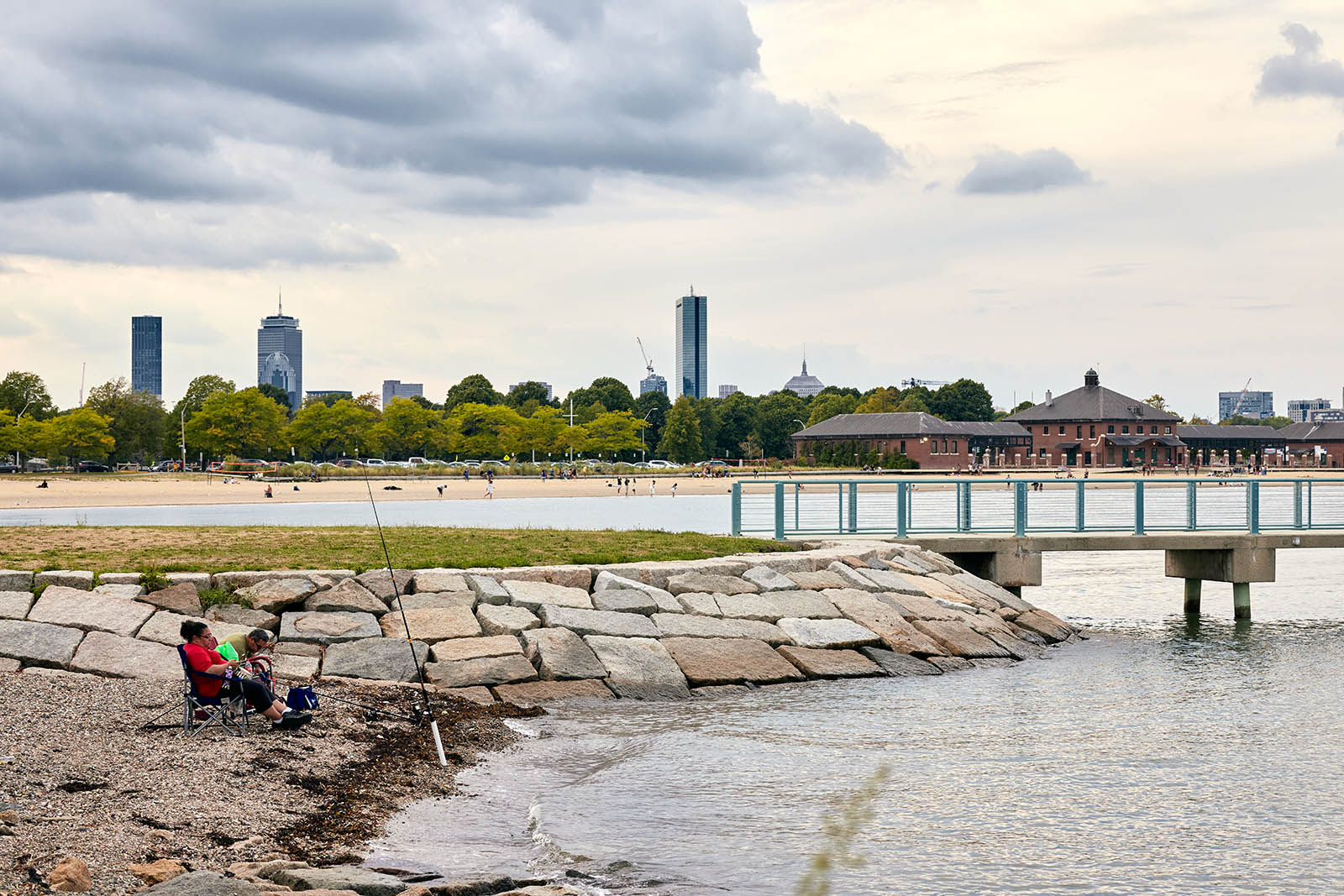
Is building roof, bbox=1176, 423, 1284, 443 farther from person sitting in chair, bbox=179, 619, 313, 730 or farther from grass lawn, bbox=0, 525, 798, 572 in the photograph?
person sitting in chair, bbox=179, 619, 313, 730

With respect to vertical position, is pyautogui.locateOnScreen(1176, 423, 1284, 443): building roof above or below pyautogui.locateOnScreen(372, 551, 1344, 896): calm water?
above

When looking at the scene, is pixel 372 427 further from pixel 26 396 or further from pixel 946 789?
pixel 946 789

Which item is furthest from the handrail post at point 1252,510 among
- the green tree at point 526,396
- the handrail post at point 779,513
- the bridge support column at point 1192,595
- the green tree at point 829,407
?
the green tree at point 526,396

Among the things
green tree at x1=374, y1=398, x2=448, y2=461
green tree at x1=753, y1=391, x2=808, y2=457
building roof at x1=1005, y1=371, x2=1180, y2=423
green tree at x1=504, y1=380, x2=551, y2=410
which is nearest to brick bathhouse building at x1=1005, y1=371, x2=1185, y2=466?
building roof at x1=1005, y1=371, x2=1180, y2=423

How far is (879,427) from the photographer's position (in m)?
153

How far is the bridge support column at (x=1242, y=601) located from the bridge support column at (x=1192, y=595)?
775mm

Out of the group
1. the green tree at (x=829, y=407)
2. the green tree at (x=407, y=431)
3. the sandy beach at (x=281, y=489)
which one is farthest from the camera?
the green tree at (x=829, y=407)

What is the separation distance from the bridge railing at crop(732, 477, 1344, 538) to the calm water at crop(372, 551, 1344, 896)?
643 cm

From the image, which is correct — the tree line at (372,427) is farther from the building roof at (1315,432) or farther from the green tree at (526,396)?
the building roof at (1315,432)

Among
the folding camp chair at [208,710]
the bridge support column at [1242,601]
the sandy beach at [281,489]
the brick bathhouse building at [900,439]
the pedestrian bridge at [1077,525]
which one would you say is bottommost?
the bridge support column at [1242,601]

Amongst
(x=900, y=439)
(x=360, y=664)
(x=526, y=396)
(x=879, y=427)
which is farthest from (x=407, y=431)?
(x=360, y=664)

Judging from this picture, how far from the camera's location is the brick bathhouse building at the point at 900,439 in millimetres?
149250

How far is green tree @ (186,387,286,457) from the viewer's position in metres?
126

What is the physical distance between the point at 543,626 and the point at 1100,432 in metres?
161
